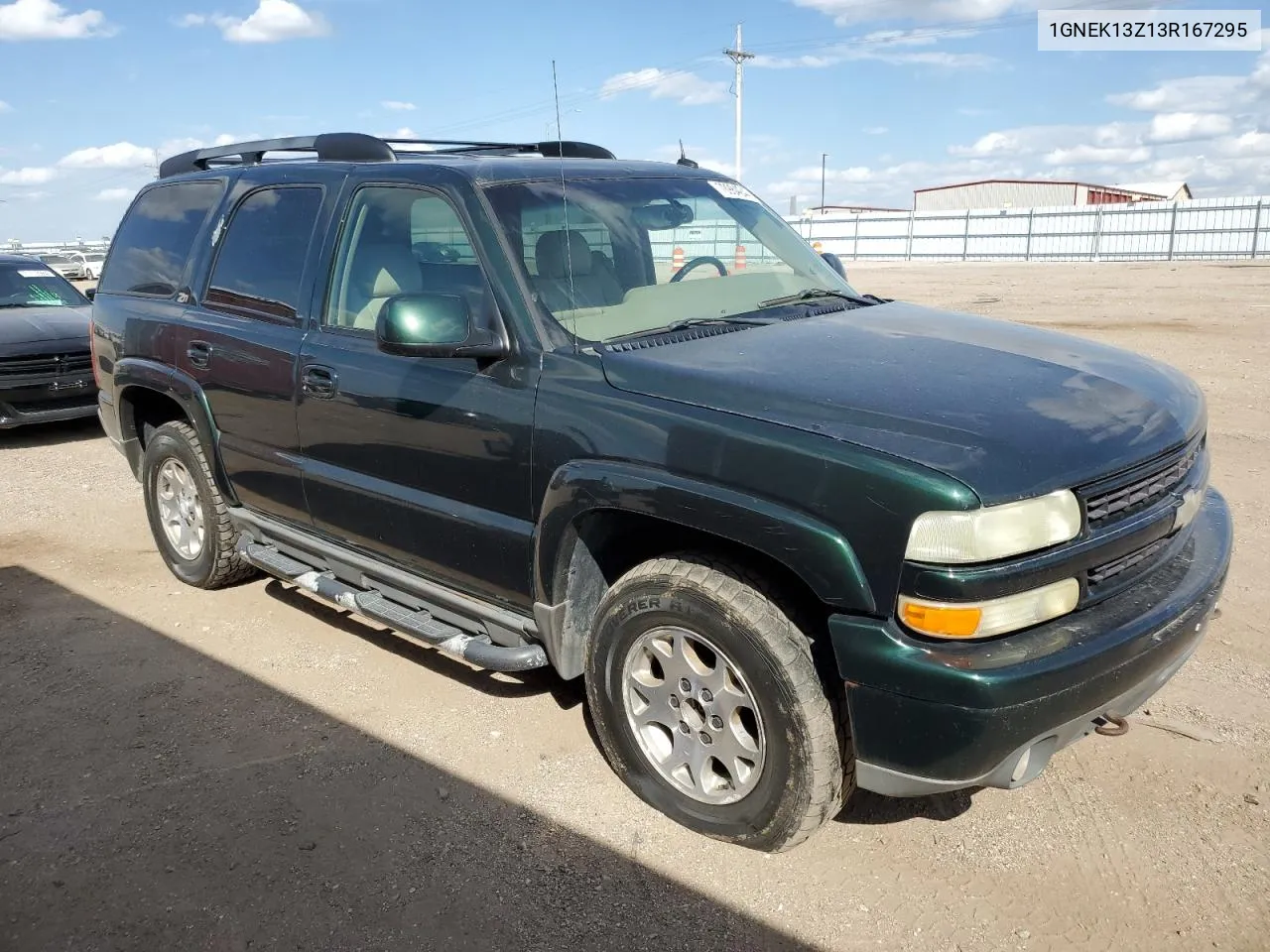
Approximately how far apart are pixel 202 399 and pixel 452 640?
1.93 meters

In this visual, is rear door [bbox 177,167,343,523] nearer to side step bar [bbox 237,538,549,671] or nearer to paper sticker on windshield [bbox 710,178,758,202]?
side step bar [bbox 237,538,549,671]

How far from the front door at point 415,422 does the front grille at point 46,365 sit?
5.73 m

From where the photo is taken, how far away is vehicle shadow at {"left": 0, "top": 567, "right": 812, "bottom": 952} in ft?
8.71

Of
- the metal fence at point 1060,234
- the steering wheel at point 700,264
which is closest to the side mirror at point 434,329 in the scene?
the steering wheel at point 700,264

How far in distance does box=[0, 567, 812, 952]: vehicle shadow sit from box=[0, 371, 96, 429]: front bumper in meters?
5.37

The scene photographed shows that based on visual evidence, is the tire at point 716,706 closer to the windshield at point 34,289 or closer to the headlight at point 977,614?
the headlight at point 977,614

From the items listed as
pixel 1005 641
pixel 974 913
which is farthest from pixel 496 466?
pixel 974 913

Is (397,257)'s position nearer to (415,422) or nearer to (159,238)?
(415,422)

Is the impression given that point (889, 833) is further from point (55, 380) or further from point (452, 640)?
point (55, 380)

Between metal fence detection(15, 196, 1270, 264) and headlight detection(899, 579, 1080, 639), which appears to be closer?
headlight detection(899, 579, 1080, 639)

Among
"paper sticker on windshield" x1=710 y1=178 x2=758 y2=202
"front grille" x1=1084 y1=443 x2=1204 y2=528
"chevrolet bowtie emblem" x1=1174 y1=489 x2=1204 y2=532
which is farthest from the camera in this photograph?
"paper sticker on windshield" x1=710 y1=178 x2=758 y2=202

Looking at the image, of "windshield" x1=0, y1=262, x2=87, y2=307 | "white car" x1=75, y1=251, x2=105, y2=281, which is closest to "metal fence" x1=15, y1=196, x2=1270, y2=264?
"white car" x1=75, y1=251, x2=105, y2=281

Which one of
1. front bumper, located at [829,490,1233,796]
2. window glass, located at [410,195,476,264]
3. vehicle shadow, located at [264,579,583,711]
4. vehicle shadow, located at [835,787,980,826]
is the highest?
window glass, located at [410,195,476,264]

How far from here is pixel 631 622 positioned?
2.95m
